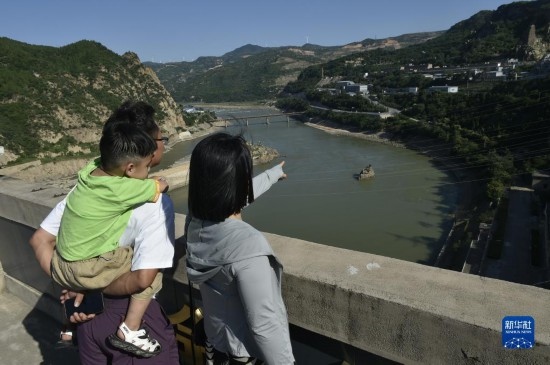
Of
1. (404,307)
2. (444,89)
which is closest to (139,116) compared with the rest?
(404,307)

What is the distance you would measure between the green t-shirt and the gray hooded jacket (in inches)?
7.7

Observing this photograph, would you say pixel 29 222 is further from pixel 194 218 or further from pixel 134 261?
pixel 194 218

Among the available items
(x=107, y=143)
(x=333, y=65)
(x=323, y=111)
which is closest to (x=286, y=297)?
(x=107, y=143)

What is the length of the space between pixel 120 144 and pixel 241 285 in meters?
0.56

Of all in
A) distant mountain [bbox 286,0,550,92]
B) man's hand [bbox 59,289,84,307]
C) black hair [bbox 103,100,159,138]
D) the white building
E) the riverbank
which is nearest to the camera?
man's hand [bbox 59,289,84,307]

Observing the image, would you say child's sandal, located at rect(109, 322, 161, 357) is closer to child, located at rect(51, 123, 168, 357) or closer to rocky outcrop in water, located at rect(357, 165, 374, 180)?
child, located at rect(51, 123, 168, 357)

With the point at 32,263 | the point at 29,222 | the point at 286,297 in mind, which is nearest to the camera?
the point at 286,297

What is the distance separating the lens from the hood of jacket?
34.2 inches

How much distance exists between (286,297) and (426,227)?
1642cm

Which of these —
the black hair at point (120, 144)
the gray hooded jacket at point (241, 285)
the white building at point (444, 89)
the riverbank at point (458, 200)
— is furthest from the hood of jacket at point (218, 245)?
the white building at point (444, 89)

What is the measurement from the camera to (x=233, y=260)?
87cm

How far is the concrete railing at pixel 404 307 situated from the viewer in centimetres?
97

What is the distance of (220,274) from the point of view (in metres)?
0.92

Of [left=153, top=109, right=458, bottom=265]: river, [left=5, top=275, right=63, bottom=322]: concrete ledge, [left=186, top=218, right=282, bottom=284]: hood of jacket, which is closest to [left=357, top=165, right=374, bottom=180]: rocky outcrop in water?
[left=153, top=109, right=458, bottom=265]: river
